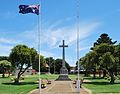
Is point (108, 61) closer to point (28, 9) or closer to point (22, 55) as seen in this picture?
point (22, 55)

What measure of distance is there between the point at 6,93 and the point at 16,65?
78.2 feet

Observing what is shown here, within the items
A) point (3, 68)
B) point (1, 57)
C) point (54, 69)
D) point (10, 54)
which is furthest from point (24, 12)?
point (54, 69)

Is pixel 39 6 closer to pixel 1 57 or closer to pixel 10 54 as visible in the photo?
pixel 10 54

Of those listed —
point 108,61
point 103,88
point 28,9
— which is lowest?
point 103,88

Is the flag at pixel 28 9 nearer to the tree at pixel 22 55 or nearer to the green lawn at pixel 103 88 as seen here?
the green lawn at pixel 103 88

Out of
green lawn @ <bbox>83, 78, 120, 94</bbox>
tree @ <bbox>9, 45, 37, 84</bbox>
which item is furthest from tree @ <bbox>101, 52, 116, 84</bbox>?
tree @ <bbox>9, 45, 37, 84</bbox>

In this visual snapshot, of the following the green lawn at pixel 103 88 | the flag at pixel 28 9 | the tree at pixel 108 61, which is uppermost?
the flag at pixel 28 9

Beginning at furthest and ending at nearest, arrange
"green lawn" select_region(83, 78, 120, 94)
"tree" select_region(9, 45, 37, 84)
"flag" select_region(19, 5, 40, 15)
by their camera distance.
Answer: "tree" select_region(9, 45, 37, 84)
"green lawn" select_region(83, 78, 120, 94)
"flag" select_region(19, 5, 40, 15)

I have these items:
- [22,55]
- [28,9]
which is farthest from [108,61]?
[28,9]

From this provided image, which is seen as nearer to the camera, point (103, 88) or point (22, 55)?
point (103, 88)

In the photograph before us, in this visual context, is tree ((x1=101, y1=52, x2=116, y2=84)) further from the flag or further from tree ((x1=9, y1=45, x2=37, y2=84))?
the flag

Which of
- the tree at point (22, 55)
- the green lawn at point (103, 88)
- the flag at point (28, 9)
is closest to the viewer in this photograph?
the flag at point (28, 9)

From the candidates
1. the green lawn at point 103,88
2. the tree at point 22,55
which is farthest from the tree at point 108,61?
the tree at point 22,55

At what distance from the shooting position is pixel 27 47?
185 ft
